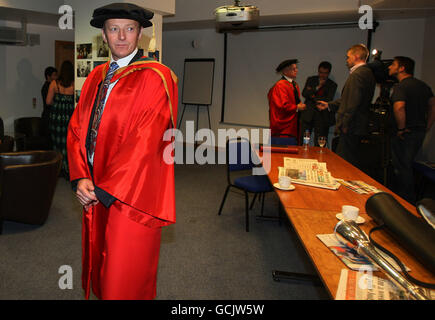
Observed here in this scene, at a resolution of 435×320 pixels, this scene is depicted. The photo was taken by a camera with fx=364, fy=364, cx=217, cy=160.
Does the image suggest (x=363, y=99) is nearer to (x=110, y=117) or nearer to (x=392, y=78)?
(x=392, y=78)

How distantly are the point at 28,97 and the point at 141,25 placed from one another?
6634mm

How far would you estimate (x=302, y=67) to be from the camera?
6.54m

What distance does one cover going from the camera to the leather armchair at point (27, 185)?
10.1 feet

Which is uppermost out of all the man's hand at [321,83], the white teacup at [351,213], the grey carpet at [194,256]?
the man's hand at [321,83]

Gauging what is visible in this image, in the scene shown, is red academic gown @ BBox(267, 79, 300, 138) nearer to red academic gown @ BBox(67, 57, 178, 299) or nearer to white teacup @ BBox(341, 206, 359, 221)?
white teacup @ BBox(341, 206, 359, 221)

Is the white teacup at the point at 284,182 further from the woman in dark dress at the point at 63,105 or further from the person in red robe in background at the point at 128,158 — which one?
the woman in dark dress at the point at 63,105

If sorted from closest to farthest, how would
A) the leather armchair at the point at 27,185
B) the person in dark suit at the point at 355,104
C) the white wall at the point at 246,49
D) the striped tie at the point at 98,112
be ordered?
1. the striped tie at the point at 98,112
2. the leather armchair at the point at 27,185
3. the person in dark suit at the point at 355,104
4. the white wall at the point at 246,49

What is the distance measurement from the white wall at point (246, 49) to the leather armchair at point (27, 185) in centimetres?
458

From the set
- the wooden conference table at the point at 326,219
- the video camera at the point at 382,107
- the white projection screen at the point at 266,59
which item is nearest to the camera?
the wooden conference table at the point at 326,219

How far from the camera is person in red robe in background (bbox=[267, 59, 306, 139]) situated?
5.06 metres

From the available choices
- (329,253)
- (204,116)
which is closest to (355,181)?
(329,253)

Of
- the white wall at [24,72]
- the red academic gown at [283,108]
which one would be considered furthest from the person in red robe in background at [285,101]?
the white wall at [24,72]

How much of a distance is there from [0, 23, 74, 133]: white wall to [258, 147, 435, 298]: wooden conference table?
20.5 feet

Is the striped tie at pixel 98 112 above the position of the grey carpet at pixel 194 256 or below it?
above
